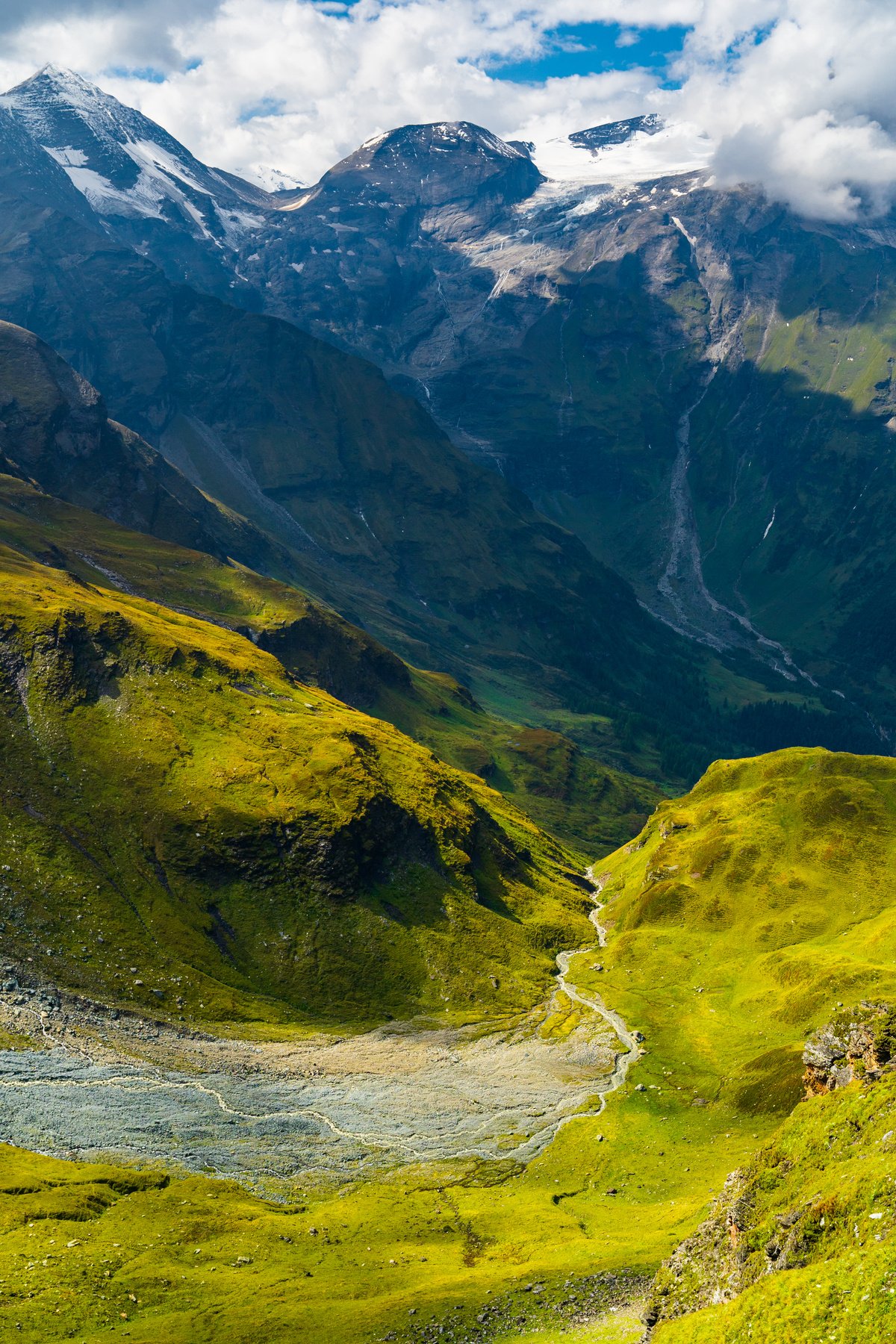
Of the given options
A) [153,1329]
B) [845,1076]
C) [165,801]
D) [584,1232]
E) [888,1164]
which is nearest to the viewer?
[888,1164]

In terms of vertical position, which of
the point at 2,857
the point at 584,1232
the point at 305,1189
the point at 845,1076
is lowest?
the point at 305,1189

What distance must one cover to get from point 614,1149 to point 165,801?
99.4m

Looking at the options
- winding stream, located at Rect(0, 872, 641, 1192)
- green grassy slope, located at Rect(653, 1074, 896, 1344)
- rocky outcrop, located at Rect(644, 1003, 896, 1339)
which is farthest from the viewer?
winding stream, located at Rect(0, 872, 641, 1192)

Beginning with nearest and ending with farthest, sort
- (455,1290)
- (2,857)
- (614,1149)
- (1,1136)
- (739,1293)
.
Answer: (739,1293) < (455,1290) < (1,1136) < (614,1149) < (2,857)

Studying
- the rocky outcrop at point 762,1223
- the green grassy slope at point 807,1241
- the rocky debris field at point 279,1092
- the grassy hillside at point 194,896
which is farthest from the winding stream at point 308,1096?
the green grassy slope at point 807,1241

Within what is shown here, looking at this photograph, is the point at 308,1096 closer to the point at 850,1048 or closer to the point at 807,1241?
the point at 850,1048

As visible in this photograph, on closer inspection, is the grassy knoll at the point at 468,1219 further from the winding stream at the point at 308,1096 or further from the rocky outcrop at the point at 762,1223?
the winding stream at the point at 308,1096

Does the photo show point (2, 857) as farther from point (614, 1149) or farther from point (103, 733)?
point (614, 1149)

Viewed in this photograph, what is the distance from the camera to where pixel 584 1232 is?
10531 cm

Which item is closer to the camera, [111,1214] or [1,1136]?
[111,1214]

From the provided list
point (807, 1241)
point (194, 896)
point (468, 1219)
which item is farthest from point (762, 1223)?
point (194, 896)

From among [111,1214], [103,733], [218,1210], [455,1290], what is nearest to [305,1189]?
[218,1210]

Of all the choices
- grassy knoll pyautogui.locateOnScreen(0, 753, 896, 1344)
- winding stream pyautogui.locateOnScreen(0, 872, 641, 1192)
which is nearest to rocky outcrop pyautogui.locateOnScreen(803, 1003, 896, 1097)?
grassy knoll pyautogui.locateOnScreen(0, 753, 896, 1344)

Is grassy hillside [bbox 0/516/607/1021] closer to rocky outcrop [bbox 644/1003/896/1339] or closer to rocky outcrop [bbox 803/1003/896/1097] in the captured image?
rocky outcrop [bbox 803/1003/896/1097]
